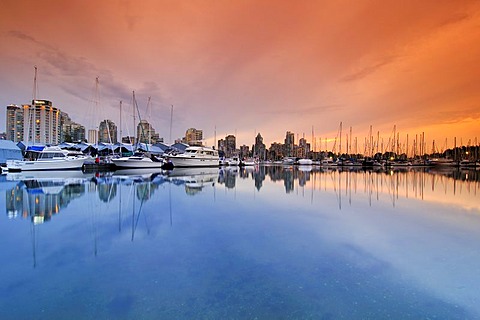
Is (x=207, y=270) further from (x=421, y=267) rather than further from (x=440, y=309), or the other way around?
(x=421, y=267)

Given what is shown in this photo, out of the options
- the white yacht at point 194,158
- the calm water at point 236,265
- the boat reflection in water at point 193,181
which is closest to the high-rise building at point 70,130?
the white yacht at point 194,158

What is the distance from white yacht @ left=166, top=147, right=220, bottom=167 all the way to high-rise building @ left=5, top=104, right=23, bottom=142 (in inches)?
4064

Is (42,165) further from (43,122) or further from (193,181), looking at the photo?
(43,122)

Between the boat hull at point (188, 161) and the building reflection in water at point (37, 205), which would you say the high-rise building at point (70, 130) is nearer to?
the boat hull at point (188, 161)

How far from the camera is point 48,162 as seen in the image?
3706 centimetres

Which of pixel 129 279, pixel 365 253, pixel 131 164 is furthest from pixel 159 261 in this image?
pixel 131 164

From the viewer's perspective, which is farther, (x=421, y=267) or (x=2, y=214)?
(x=2, y=214)

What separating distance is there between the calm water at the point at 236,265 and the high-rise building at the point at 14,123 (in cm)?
13672

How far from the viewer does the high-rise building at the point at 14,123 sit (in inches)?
4572

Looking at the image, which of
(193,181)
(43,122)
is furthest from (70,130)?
(193,181)

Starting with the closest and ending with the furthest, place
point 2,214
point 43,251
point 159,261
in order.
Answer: point 159,261 < point 43,251 < point 2,214

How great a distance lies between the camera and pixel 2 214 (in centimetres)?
1034

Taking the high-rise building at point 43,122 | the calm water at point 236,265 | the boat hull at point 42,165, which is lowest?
the calm water at point 236,265

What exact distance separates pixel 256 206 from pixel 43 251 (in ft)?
28.5
